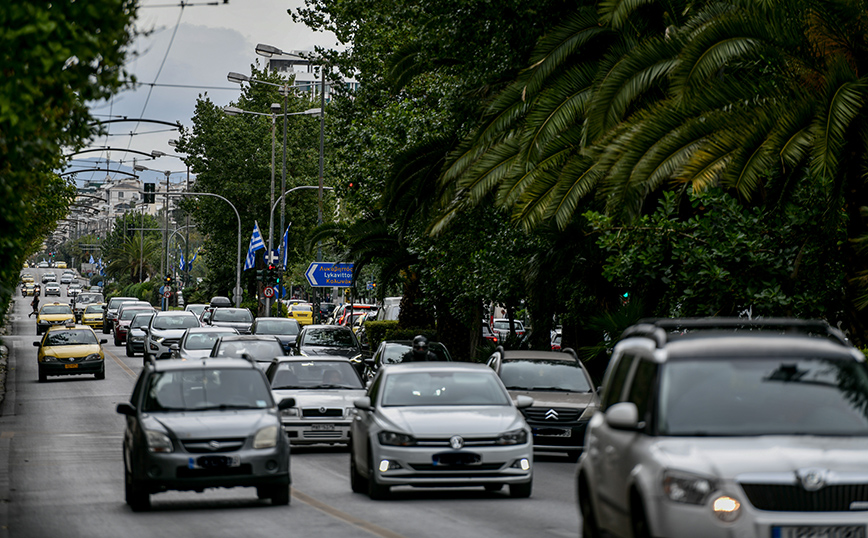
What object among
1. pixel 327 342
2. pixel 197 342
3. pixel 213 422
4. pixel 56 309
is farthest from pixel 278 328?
pixel 56 309

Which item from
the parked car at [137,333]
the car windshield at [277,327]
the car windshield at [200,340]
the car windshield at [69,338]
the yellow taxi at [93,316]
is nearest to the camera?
the car windshield at [200,340]

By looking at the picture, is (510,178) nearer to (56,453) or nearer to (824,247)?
(824,247)

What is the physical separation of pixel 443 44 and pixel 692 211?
7.37 m

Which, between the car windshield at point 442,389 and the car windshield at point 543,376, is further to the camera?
the car windshield at point 543,376

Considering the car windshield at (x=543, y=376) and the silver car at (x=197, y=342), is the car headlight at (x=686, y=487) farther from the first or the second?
the silver car at (x=197, y=342)

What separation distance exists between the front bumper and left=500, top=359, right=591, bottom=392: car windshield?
22.4 feet

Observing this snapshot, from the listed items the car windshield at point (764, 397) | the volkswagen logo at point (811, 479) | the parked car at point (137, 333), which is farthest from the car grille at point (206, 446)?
the parked car at point (137, 333)

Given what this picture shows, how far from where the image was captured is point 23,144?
11.1 m

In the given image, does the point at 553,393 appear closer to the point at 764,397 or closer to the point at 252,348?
the point at 252,348

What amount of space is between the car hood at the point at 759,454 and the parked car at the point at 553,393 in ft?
39.6

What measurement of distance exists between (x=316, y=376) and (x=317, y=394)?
772mm

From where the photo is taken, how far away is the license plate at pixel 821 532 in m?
7.52

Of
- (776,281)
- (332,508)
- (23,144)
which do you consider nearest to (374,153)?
(776,281)

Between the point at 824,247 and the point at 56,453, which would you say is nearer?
the point at 824,247
